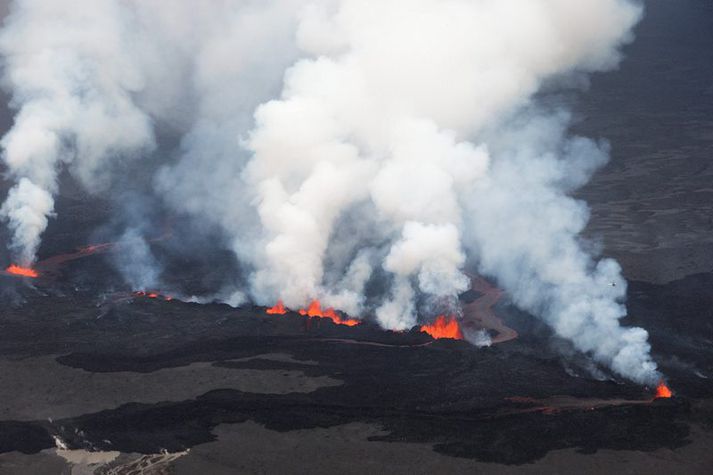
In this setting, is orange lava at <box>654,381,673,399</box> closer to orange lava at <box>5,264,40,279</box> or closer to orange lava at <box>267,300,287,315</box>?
orange lava at <box>267,300,287,315</box>

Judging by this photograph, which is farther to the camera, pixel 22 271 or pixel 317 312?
pixel 22 271

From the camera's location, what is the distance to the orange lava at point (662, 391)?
23.5m

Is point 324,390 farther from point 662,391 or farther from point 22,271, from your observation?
point 22,271

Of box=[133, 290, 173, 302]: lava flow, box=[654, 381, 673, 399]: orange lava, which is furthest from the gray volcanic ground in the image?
box=[133, 290, 173, 302]: lava flow

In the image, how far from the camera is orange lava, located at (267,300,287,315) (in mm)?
33128

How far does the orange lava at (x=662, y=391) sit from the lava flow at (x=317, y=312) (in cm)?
1226

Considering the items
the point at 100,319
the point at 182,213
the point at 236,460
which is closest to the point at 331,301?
the point at 100,319

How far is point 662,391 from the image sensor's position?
78.0 ft

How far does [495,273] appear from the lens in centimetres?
3981

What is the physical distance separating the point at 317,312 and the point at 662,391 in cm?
1533

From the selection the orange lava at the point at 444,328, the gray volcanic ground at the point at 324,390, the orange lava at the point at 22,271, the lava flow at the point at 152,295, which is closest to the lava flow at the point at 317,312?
the gray volcanic ground at the point at 324,390

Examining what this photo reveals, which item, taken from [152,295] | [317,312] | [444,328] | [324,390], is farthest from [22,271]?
[324,390]

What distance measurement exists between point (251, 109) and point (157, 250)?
68.4 feet

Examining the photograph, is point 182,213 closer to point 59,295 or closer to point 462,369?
point 59,295
